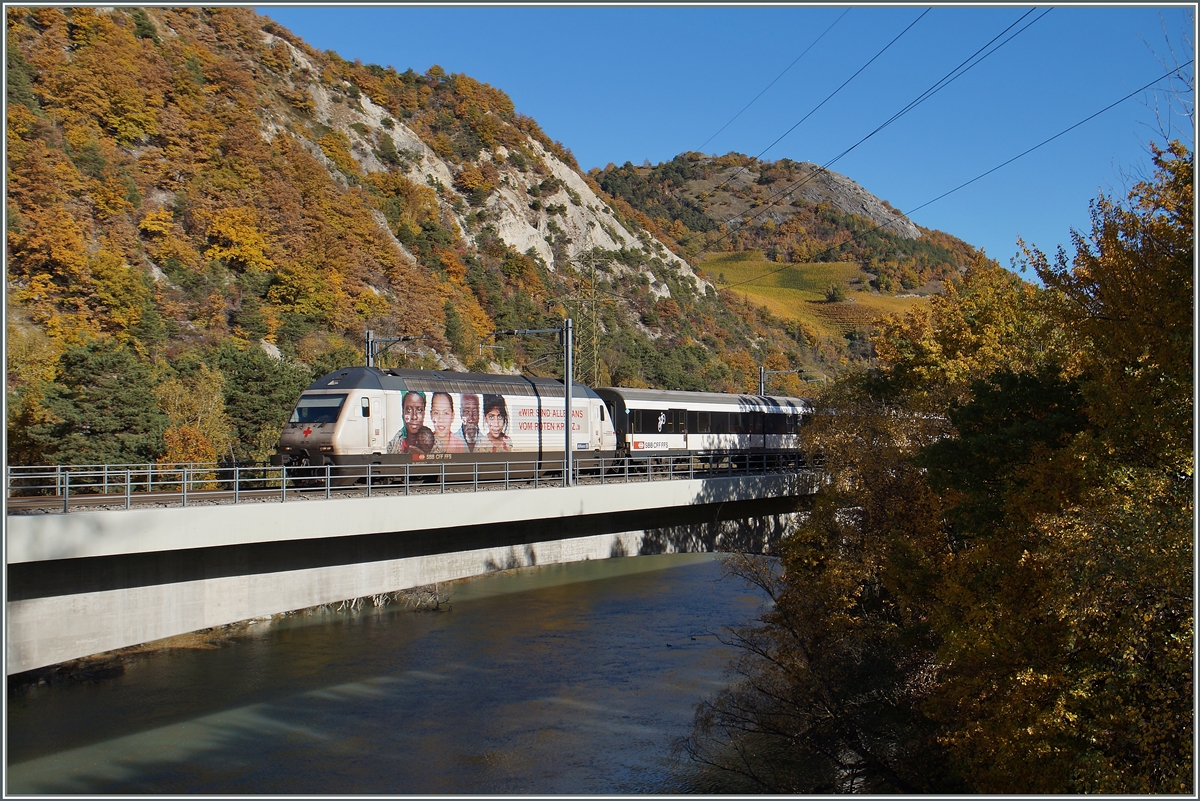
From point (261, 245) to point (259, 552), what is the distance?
43.6 m

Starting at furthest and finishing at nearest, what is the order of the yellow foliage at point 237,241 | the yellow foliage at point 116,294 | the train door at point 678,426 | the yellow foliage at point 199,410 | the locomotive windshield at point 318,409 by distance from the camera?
1. the yellow foliage at point 237,241
2. the yellow foliage at point 116,294
3. the yellow foliage at point 199,410
4. the train door at point 678,426
5. the locomotive windshield at point 318,409

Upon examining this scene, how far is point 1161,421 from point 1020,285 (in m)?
23.1

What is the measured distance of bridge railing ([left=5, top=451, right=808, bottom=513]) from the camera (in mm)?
17125

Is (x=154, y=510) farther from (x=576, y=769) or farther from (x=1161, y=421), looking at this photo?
(x=1161, y=421)

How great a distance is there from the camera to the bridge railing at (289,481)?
1712 cm

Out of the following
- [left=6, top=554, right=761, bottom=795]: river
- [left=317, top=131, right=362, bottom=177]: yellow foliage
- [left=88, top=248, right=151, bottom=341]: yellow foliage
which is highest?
[left=317, top=131, right=362, bottom=177]: yellow foliage

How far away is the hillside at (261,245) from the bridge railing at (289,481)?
5049mm

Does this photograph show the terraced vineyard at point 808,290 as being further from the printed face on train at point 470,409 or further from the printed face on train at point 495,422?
the printed face on train at point 470,409

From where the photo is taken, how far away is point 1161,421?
12.7 metres

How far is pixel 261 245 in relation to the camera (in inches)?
2239

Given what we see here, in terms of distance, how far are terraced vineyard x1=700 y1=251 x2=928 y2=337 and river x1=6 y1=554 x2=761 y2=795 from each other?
95.7 m

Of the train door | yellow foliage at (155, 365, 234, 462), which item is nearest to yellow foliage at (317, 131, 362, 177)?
yellow foliage at (155, 365, 234, 462)

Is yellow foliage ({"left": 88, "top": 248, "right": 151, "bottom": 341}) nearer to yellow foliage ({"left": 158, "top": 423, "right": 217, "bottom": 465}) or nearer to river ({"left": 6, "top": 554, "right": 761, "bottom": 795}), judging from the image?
yellow foliage ({"left": 158, "top": 423, "right": 217, "bottom": 465})

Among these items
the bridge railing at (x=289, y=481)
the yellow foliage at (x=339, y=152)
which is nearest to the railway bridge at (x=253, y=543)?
the bridge railing at (x=289, y=481)
